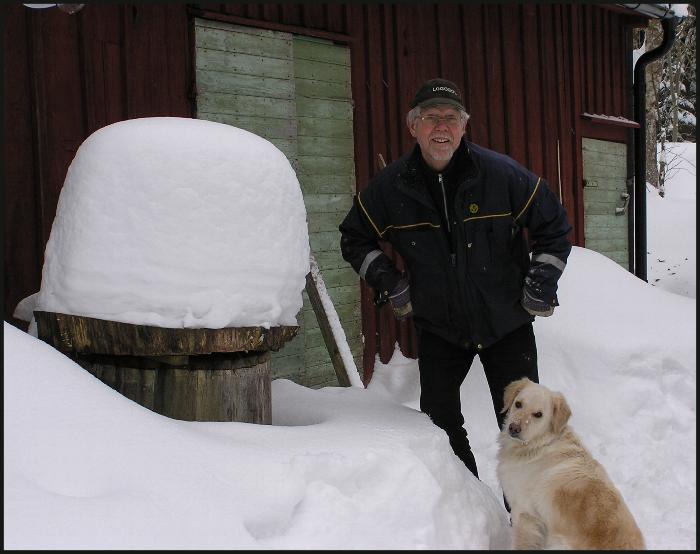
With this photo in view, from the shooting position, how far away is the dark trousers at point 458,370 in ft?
12.4

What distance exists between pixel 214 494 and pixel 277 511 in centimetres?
20

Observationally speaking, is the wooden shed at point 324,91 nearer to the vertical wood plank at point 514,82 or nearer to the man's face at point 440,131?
the vertical wood plank at point 514,82

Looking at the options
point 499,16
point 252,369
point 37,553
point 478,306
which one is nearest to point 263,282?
point 252,369

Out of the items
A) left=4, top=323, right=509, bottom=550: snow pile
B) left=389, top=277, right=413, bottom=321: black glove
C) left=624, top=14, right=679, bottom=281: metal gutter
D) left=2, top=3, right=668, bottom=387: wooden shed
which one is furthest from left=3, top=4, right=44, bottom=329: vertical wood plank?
left=624, top=14, right=679, bottom=281: metal gutter

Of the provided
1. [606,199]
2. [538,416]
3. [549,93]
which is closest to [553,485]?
[538,416]

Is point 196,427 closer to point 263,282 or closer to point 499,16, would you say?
point 263,282

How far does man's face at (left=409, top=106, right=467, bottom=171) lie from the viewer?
11.8 feet

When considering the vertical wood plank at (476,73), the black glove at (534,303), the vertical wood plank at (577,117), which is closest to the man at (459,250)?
the black glove at (534,303)

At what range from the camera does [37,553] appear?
6.64 feet

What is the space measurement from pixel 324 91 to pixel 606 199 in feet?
16.7

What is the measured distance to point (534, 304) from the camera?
362cm

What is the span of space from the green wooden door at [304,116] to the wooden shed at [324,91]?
0.04ft

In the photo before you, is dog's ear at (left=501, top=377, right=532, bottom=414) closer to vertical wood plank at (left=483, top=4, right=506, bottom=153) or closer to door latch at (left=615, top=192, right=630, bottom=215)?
vertical wood plank at (left=483, top=4, right=506, bottom=153)

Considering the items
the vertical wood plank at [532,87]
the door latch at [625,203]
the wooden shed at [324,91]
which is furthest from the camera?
the door latch at [625,203]
